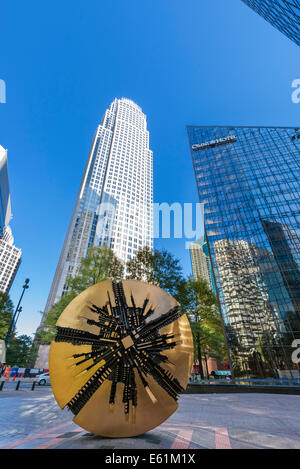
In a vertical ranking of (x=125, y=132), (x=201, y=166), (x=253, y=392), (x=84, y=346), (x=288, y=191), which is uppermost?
(x=125, y=132)

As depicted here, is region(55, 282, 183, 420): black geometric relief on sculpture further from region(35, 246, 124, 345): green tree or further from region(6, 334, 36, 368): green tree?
region(6, 334, 36, 368): green tree

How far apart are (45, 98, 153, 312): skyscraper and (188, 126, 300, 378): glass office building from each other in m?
41.2

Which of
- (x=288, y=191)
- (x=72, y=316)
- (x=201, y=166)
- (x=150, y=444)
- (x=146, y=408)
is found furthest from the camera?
(x=201, y=166)

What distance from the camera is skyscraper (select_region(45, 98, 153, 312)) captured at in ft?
277

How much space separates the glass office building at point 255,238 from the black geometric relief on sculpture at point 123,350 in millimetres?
33403

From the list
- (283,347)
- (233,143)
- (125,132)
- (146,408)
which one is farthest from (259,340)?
(125,132)

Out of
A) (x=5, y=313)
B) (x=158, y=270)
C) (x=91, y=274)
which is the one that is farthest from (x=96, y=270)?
(x=5, y=313)

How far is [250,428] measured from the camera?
5.26 meters

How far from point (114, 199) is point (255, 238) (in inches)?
2956

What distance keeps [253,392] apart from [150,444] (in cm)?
1736

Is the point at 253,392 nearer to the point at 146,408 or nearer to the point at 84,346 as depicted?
the point at 146,408

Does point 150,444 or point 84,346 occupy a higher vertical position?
point 84,346

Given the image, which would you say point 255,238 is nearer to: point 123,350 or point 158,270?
point 158,270

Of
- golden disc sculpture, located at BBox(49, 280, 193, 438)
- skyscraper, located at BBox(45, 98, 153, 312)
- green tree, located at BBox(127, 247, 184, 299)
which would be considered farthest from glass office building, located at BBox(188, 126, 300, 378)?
skyscraper, located at BBox(45, 98, 153, 312)
